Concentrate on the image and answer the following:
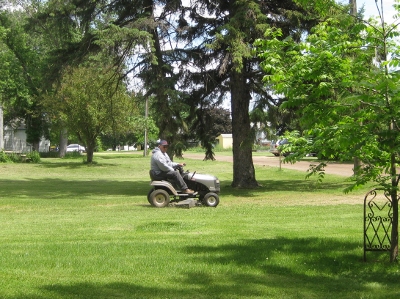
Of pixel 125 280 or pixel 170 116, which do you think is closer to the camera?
pixel 125 280

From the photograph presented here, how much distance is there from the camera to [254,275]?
302 inches

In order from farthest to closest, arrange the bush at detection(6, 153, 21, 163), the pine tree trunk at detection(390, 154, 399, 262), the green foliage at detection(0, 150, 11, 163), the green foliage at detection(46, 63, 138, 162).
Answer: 1. the bush at detection(6, 153, 21, 163)
2. the green foliage at detection(0, 150, 11, 163)
3. the green foliage at detection(46, 63, 138, 162)
4. the pine tree trunk at detection(390, 154, 399, 262)

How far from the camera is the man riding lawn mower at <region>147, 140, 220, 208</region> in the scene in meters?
15.8

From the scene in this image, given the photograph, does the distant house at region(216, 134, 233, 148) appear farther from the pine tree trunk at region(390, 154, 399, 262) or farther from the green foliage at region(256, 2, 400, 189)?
the green foliage at region(256, 2, 400, 189)

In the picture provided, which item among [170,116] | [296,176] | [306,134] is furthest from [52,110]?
[306,134]

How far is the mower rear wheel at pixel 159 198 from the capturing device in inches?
623

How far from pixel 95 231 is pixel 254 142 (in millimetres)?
11834

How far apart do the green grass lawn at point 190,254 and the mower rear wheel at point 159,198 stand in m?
0.46

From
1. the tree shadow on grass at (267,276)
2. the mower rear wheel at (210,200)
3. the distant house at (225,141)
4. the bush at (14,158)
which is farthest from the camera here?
the distant house at (225,141)

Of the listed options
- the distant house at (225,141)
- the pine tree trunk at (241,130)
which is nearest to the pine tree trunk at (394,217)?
the pine tree trunk at (241,130)

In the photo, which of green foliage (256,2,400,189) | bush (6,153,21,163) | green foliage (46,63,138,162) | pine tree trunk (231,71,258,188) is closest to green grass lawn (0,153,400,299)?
Answer: green foliage (256,2,400,189)

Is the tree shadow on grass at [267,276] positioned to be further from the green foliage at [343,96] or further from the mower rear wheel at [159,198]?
the mower rear wheel at [159,198]

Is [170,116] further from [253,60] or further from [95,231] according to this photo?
[95,231]

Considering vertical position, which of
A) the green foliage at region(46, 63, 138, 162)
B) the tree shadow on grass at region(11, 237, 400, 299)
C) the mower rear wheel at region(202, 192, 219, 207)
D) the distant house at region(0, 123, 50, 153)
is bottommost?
the tree shadow on grass at region(11, 237, 400, 299)
